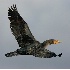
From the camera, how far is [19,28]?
7269 centimetres

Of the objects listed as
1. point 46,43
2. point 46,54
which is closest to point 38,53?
point 46,54

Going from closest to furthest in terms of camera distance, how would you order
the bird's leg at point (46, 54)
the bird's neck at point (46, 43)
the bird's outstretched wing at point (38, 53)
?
1. the bird's outstretched wing at point (38, 53)
2. the bird's neck at point (46, 43)
3. the bird's leg at point (46, 54)

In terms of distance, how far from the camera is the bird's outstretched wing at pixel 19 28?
237 ft

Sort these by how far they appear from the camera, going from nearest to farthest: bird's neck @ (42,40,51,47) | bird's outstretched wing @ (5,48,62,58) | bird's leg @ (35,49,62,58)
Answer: bird's outstretched wing @ (5,48,62,58), bird's neck @ (42,40,51,47), bird's leg @ (35,49,62,58)

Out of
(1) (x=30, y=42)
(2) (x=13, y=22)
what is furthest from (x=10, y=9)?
(1) (x=30, y=42)

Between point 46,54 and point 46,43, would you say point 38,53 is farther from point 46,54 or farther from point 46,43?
point 46,43

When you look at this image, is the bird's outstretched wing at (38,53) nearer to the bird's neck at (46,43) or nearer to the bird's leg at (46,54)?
the bird's leg at (46,54)

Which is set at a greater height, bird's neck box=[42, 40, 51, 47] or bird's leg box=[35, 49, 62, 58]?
bird's neck box=[42, 40, 51, 47]

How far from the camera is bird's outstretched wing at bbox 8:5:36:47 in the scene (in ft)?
237

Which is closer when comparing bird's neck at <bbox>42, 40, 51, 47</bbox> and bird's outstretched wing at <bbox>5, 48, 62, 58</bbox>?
bird's outstretched wing at <bbox>5, 48, 62, 58</bbox>

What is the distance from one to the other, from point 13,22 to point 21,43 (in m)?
4.14

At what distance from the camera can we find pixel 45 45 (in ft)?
236

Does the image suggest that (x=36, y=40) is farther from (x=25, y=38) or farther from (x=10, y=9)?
(x=10, y=9)

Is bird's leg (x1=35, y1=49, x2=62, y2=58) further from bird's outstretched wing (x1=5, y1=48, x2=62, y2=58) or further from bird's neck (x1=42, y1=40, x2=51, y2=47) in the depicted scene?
bird's neck (x1=42, y1=40, x2=51, y2=47)
